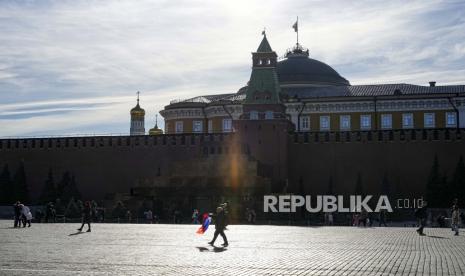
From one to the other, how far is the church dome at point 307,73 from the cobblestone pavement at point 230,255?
40351mm

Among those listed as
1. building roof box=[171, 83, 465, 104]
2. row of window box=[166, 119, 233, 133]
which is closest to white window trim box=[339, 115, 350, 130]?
building roof box=[171, 83, 465, 104]

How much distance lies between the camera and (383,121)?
57.1 metres

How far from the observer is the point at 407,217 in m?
41.8

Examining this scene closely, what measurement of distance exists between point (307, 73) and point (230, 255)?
47.7 m

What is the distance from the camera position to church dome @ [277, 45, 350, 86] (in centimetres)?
6266

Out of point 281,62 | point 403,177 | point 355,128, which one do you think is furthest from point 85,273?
point 281,62

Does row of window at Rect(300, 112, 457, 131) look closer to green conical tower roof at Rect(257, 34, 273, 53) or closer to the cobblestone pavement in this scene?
green conical tower roof at Rect(257, 34, 273, 53)

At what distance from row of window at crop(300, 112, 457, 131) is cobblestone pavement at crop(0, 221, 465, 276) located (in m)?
34.5

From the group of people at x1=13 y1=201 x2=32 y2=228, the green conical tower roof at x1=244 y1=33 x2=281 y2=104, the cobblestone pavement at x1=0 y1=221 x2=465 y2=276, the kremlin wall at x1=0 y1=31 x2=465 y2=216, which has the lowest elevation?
the cobblestone pavement at x1=0 y1=221 x2=465 y2=276

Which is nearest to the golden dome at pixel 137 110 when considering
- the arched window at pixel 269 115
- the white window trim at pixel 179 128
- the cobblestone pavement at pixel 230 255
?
the white window trim at pixel 179 128

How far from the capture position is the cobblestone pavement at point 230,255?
44.8 ft

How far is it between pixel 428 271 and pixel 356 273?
134 centimetres

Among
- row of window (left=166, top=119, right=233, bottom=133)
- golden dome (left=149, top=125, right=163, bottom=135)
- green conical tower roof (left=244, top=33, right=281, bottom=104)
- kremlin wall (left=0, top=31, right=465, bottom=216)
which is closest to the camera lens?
kremlin wall (left=0, top=31, right=465, bottom=216)

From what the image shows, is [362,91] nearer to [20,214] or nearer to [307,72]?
[307,72]
